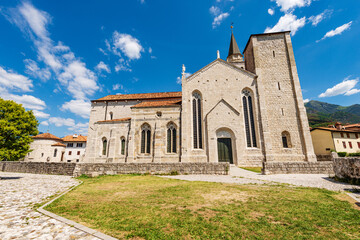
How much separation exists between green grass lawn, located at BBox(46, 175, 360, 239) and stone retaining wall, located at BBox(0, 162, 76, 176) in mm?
11479

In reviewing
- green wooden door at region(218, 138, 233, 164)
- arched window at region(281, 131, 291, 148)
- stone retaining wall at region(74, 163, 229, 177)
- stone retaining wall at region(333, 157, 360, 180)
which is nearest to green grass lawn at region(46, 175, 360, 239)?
stone retaining wall at region(333, 157, 360, 180)

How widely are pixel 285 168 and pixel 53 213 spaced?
15.9 metres

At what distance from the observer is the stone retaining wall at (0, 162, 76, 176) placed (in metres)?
15.8

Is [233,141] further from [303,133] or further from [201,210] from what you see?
[201,210]

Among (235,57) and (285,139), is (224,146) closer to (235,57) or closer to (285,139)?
(285,139)

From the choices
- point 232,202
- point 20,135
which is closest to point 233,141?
point 232,202

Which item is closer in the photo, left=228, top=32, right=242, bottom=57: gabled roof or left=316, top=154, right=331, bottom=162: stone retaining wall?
left=316, top=154, right=331, bottom=162: stone retaining wall

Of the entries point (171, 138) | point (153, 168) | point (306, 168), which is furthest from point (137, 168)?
point (306, 168)

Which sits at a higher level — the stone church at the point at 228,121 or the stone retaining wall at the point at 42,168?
the stone church at the point at 228,121

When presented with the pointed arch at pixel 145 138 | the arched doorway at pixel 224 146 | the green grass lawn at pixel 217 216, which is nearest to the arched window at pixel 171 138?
the pointed arch at pixel 145 138

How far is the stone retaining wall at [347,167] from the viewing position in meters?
9.60

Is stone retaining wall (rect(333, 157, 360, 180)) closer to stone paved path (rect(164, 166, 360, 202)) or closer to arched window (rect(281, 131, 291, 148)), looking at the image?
stone paved path (rect(164, 166, 360, 202))

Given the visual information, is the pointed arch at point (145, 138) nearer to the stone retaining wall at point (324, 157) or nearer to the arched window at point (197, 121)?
the arched window at point (197, 121)

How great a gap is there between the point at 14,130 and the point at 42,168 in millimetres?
6243
